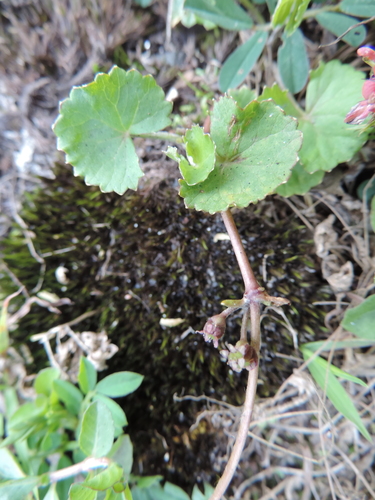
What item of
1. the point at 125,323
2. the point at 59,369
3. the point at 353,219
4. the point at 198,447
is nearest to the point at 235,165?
the point at 353,219

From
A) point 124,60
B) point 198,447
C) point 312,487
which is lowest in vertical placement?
point 312,487

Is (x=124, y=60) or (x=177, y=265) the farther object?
(x=124, y=60)

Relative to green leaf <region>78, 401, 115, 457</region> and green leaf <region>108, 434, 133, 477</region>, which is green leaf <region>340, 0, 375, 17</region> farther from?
green leaf <region>108, 434, 133, 477</region>

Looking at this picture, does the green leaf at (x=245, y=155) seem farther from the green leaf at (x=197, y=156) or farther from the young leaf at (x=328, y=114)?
the young leaf at (x=328, y=114)

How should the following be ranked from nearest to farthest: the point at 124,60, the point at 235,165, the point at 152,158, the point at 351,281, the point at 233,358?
the point at 233,358 < the point at 235,165 < the point at 351,281 < the point at 152,158 < the point at 124,60

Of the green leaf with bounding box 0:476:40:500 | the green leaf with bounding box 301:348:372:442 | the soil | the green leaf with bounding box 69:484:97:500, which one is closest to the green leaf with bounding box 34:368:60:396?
the soil

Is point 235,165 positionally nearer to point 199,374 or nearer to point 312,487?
point 199,374
